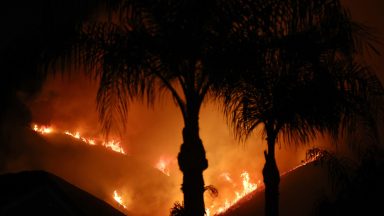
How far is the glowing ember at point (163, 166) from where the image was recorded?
76.9 feet

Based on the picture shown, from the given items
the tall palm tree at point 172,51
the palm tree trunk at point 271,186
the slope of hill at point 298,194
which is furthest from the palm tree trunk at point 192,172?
the slope of hill at point 298,194

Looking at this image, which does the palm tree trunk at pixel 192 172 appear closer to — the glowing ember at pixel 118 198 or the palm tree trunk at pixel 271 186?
the palm tree trunk at pixel 271 186

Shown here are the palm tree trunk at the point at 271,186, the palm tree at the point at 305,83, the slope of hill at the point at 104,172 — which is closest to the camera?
the palm tree at the point at 305,83

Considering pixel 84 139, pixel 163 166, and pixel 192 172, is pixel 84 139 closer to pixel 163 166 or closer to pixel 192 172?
pixel 163 166

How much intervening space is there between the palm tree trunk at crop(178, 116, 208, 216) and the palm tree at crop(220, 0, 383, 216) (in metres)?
1.22

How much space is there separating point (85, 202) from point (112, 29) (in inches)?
252

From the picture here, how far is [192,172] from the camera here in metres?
6.84

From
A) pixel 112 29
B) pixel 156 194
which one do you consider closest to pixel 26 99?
pixel 156 194

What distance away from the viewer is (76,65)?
20.4ft

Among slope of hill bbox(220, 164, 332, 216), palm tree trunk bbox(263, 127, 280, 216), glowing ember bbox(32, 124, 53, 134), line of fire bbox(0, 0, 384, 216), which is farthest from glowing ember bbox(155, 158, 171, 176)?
palm tree trunk bbox(263, 127, 280, 216)

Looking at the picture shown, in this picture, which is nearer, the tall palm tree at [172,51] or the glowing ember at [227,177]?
the tall palm tree at [172,51]

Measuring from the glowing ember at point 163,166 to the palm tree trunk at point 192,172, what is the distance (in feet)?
54.7

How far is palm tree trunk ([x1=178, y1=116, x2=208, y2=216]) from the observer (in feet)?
22.4

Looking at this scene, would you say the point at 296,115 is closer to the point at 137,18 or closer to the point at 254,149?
the point at 137,18
